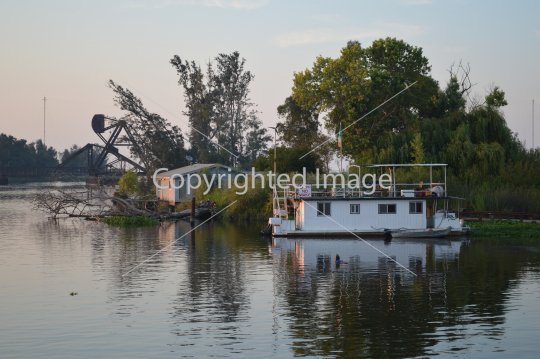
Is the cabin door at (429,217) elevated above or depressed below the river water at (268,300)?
above

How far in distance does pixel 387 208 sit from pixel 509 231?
9.49m

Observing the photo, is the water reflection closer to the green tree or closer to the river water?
the river water

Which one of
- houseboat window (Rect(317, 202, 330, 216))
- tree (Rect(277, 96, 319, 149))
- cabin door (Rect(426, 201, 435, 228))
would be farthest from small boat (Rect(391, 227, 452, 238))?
tree (Rect(277, 96, 319, 149))

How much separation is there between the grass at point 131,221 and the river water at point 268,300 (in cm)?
1766

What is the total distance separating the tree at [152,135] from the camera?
129125 millimetres

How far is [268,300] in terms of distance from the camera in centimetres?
3759

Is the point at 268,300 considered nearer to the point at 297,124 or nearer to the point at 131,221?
the point at 131,221

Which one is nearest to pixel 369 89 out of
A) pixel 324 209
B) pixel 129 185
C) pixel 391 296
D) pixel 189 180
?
pixel 189 180

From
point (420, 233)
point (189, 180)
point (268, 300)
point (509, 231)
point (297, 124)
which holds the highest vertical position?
point (297, 124)

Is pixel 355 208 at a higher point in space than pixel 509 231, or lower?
higher

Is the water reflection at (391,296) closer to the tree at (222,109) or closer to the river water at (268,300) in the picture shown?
the river water at (268,300)

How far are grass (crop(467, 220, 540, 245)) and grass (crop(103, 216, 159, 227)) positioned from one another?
30758 millimetres

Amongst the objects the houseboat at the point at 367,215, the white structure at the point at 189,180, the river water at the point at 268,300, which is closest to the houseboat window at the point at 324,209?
the houseboat at the point at 367,215

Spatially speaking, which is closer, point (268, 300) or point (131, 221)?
point (268, 300)
